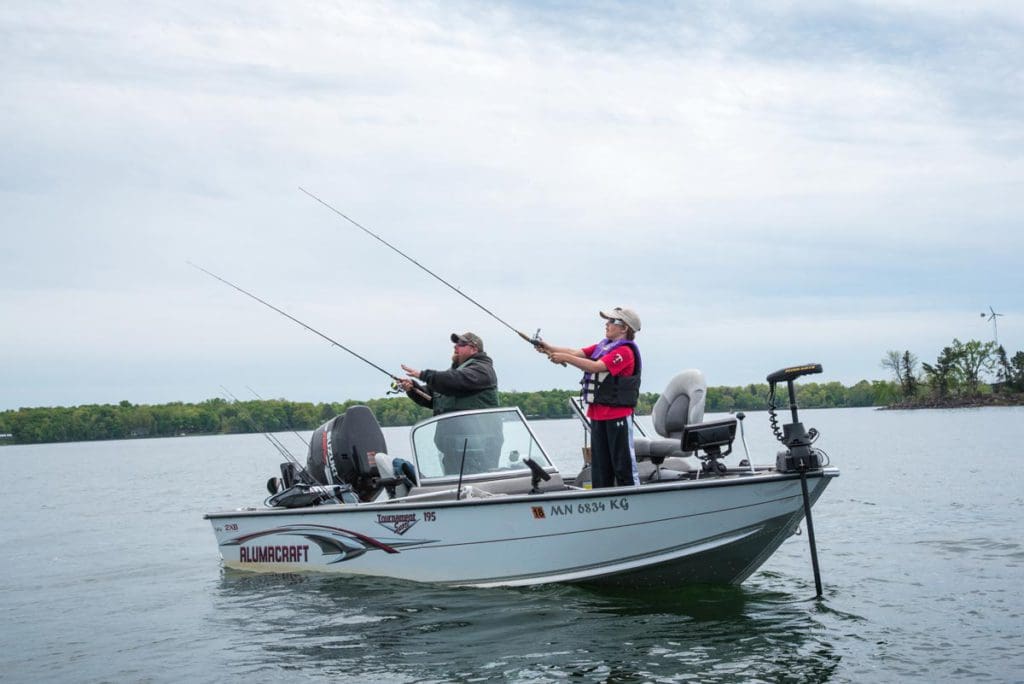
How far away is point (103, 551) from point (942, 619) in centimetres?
1378

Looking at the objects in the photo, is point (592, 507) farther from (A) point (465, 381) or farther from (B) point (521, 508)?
(A) point (465, 381)

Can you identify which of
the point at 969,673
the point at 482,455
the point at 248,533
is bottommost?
the point at 969,673

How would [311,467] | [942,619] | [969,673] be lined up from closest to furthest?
[969,673], [942,619], [311,467]

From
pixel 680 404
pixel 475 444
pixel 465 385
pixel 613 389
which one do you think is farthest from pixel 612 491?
pixel 465 385

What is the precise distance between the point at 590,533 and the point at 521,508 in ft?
2.08

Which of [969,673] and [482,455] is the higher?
[482,455]

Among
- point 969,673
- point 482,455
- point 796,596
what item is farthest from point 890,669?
point 482,455

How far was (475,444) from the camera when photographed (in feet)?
33.4

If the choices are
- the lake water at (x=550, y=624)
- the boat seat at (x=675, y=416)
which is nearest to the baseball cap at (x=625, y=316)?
the boat seat at (x=675, y=416)

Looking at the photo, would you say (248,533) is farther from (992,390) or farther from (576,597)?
(992,390)

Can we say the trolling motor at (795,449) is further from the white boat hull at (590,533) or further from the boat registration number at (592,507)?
the boat registration number at (592,507)

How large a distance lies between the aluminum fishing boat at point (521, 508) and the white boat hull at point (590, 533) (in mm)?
13

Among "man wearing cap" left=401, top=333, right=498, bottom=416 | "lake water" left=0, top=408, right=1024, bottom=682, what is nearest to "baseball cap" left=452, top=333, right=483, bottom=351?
"man wearing cap" left=401, top=333, right=498, bottom=416

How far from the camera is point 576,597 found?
30.5 feet
